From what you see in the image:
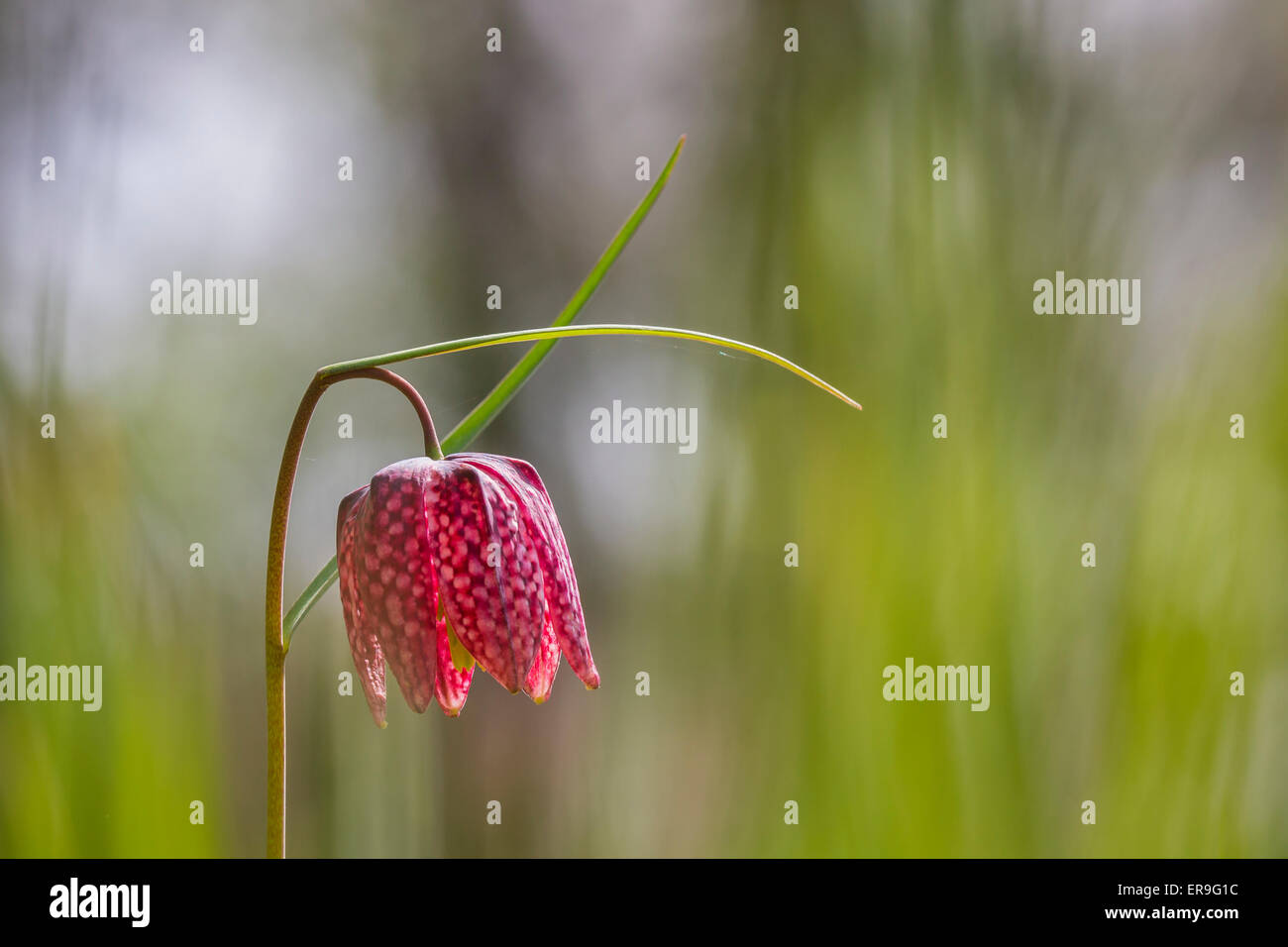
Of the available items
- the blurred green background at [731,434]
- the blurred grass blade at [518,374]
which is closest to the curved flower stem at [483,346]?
the blurred grass blade at [518,374]

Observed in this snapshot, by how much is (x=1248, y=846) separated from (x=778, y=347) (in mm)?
1058

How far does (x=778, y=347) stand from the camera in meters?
1.44

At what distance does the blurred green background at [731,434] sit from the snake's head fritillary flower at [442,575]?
82 centimetres

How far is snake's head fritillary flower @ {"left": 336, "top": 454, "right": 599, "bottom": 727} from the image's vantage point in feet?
1.87

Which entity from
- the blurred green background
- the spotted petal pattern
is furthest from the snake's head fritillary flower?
the blurred green background

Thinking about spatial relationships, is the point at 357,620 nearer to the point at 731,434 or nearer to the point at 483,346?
the point at 483,346

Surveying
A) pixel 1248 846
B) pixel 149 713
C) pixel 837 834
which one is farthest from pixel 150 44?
pixel 1248 846

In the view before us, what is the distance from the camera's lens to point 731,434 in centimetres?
144

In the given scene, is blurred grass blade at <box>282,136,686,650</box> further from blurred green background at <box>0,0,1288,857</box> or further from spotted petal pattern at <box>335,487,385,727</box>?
blurred green background at <box>0,0,1288,857</box>

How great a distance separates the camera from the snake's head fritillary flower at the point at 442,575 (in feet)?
1.87

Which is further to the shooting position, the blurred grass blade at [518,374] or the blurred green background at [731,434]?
the blurred green background at [731,434]

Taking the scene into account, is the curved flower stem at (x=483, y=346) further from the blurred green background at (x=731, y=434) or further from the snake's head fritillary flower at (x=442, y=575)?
the blurred green background at (x=731, y=434)

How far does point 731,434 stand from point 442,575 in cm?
92

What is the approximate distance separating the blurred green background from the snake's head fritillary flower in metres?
0.82
